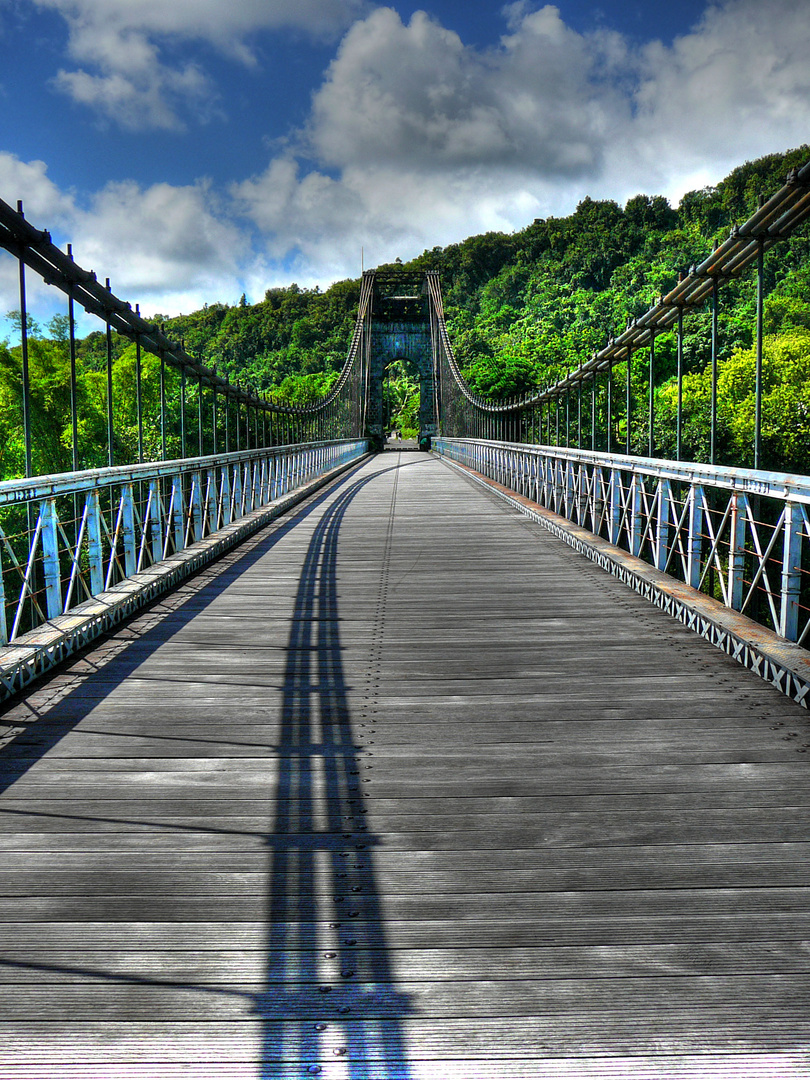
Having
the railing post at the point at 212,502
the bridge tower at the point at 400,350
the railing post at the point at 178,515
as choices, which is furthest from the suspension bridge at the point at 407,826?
the bridge tower at the point at 400,350

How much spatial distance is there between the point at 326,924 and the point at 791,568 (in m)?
2.59

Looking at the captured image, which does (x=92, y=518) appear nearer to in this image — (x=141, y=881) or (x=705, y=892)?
(x=141, y=881)

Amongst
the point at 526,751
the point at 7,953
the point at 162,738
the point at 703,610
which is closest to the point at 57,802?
the point at 162,738

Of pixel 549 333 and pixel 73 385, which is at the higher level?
pixel 549 333

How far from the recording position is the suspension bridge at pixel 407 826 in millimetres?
1688

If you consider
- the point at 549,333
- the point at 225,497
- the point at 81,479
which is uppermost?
the point at 549,333

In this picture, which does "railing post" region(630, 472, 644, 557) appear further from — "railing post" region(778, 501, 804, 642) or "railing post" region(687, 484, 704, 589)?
"railing post" region(778, 501, 804, 642)

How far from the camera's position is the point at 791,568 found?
3836mm

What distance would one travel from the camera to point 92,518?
486 centimetres

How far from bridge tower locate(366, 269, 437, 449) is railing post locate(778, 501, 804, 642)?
48619 mm

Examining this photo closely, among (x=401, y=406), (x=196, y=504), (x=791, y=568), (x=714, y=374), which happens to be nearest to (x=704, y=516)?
(x=714, y=374)

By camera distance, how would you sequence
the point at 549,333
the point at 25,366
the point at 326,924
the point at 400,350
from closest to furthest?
the point at 326,924 < the point at 25,366 < the point at 400,350 < the point at 549,333

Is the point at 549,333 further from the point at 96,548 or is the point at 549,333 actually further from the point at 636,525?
the point at 96,548

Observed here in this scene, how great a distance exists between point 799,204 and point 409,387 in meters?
104
